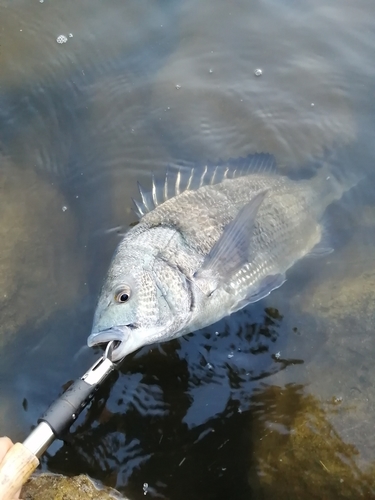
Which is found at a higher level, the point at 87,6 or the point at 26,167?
the point at 87,6

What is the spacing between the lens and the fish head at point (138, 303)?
9.39ft

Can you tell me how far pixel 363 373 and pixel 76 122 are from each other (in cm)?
370

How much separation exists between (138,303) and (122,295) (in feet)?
0.38

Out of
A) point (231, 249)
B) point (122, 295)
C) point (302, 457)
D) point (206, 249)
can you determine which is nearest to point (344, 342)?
point (302, 457)

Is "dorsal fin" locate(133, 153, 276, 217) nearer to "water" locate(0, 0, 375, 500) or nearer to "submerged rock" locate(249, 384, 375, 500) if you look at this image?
"water" locate(0, 0, 375, 500)

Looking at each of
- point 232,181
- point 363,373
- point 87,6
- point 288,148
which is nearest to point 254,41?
point 288,148

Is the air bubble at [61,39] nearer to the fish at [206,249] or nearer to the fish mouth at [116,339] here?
the fish at [206,249]

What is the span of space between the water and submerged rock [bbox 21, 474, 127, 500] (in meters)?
0.23

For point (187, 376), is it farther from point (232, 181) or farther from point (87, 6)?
point (87, 6)

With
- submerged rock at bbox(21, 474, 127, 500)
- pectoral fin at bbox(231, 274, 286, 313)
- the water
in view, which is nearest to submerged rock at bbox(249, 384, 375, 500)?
the water

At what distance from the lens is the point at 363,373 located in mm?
3639

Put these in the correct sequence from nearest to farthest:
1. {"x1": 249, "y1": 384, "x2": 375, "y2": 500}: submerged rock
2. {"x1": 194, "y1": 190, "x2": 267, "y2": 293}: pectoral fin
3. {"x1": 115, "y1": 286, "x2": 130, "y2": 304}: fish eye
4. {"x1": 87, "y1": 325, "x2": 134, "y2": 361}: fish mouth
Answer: {"x1": 87, "y1": 325, "x2": 134, "y2": 361}: fish mouth < {"x1": 115, "y1": 286, "x2": 130, "y2": 304}: fish eye < {"x1": 249, "y1": 384, "x2": 375, "y2": 500}: submerged rock < {"x1": 194, "y1": 190, "x2": 267, "y2": 293}: pectoral fin

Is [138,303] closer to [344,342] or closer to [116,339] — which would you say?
[116,339]

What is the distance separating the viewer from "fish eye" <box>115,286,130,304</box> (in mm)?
3018
